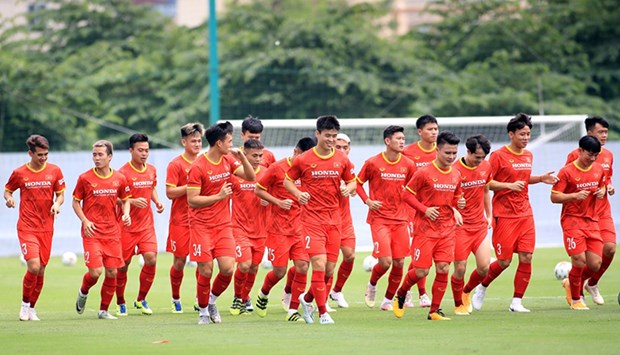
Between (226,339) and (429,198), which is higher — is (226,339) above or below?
below

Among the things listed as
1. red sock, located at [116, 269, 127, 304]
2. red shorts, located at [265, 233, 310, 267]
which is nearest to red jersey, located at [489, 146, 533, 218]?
red shorts, located at [265, 233, 310, 267]

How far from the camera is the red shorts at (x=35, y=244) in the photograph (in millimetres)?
15508

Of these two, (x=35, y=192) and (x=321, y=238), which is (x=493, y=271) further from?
(x=35, y=192)

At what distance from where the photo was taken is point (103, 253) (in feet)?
50.1

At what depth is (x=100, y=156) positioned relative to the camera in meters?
15.3

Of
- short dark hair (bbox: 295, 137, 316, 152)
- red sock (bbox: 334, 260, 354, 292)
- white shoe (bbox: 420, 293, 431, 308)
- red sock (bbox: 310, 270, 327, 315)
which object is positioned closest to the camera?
red sock (bbox: 310, 270, 327, 315)

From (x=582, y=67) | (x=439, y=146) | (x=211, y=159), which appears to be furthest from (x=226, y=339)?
(x=582, y=67)

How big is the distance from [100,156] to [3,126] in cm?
2046

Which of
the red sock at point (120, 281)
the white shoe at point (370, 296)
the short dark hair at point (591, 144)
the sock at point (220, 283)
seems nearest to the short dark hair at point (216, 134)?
the sock at point (220, 283)

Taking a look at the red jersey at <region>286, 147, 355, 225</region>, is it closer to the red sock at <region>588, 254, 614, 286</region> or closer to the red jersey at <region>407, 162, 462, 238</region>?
the red jersey at <region>407, 162, 462, 238</region>

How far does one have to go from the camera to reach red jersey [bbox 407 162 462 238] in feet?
46.6

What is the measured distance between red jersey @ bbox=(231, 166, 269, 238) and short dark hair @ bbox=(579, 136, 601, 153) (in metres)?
4.07

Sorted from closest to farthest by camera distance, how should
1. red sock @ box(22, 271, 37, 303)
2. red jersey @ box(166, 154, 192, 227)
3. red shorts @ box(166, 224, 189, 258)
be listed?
red sock @ box(22, 271, 37, 303)
red jersey @ box(166, 154, 192, 227)
red shorts @ box(166, 224, 189, 258)

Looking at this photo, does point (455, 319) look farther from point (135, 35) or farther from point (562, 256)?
point (135, 35)
